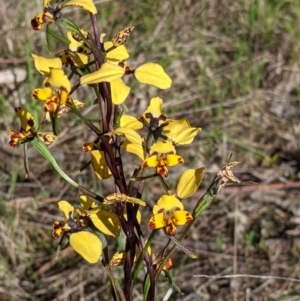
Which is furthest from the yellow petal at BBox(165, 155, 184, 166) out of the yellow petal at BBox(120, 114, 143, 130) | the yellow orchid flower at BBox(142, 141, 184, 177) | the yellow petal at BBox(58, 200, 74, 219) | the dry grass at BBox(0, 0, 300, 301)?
the dry grass at BBox(0, 0, 300, 301)

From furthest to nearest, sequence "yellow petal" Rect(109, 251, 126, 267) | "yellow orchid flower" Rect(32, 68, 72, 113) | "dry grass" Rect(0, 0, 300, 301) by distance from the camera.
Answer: "dry grass" Rect(0, 0, 300, 301) → "yellow petal" Rect(109, 251, 126, 267) → "yellow orchid flower" Rect(32, 68, 72, 113)

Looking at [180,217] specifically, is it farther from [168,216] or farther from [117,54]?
[117,54]

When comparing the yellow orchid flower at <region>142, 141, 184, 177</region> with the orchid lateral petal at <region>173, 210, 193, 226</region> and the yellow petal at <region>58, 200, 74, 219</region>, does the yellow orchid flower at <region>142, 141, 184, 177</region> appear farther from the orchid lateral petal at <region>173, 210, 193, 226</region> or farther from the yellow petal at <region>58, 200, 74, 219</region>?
the yellow petal at <region>58, 200, 74, 219</region>

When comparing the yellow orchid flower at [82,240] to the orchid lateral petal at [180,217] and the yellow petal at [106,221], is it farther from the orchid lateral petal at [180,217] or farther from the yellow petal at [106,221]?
the orchid lateral petal at [180,217]

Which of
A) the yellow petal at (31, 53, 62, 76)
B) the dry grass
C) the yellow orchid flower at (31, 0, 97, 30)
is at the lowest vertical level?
the dry grass

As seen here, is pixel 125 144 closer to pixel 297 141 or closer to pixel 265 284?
pixel 265 284

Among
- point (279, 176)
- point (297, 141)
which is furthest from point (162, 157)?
Answer: point (297, 141)
